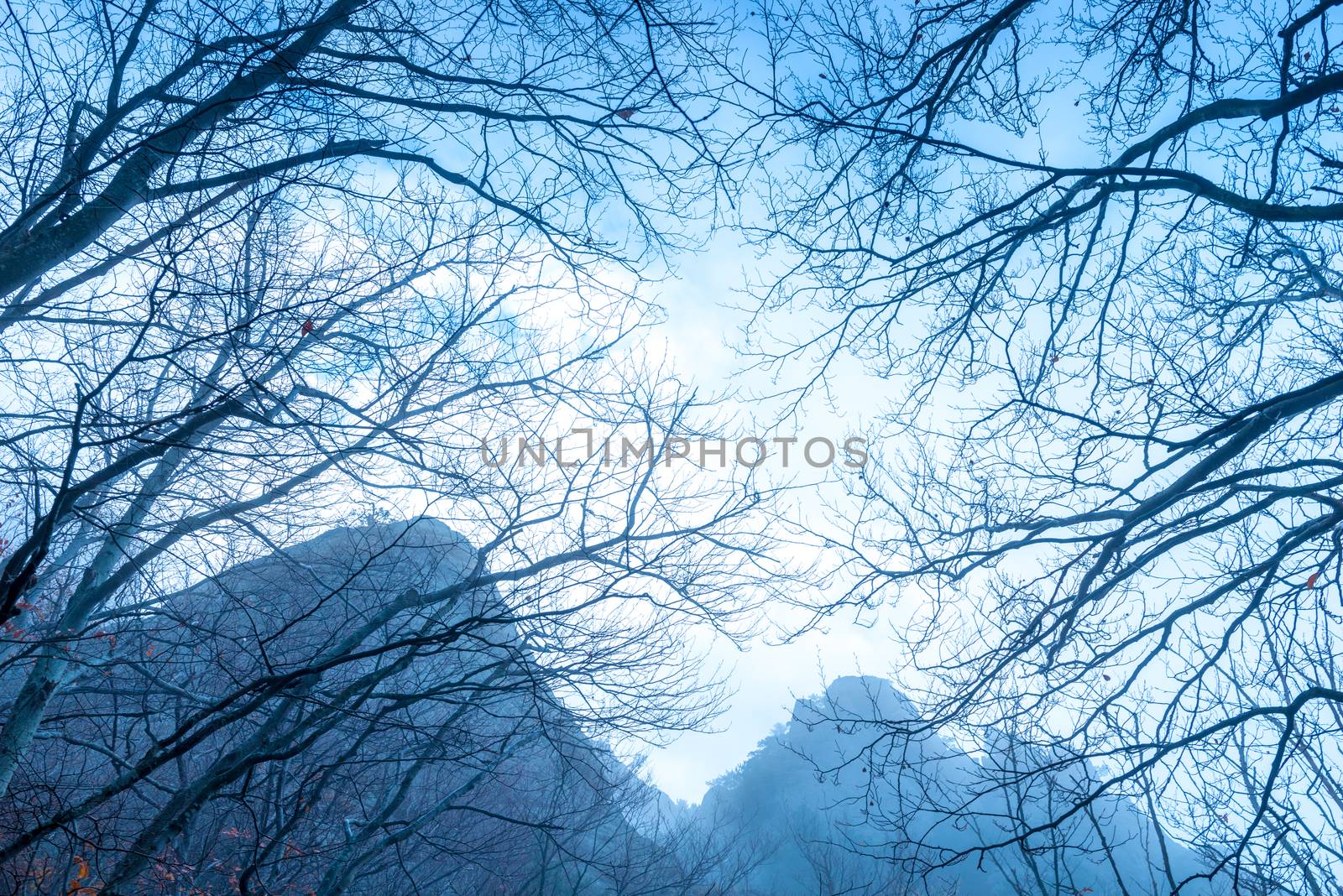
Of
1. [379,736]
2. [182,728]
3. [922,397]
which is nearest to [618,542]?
[922,397]

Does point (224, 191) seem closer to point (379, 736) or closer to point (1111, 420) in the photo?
point (1111, 420)

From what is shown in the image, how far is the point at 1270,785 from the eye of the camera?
10.1 feet

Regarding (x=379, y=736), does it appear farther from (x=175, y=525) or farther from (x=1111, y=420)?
(x=1111, y=420)

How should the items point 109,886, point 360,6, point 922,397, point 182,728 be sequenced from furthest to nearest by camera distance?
point 922,397 < point 360,6 < point 109,886 < point 182,728

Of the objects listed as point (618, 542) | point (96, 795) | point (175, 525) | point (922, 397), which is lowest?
point (96, 795)

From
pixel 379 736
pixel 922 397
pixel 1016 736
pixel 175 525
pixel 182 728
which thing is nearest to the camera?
pixel 182 728

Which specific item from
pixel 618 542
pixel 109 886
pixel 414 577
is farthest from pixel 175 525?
pixel 618 542

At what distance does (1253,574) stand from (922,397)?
6.06ft

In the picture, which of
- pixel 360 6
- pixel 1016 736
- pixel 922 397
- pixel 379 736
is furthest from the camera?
pixel 379 736

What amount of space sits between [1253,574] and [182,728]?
462 centimetres

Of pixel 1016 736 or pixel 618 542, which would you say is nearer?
pixel 1016 736

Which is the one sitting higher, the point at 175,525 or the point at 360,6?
the point at 360,6

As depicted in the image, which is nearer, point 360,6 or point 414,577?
point 360,6

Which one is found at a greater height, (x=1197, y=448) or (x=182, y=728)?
(x=1197, y=448)
